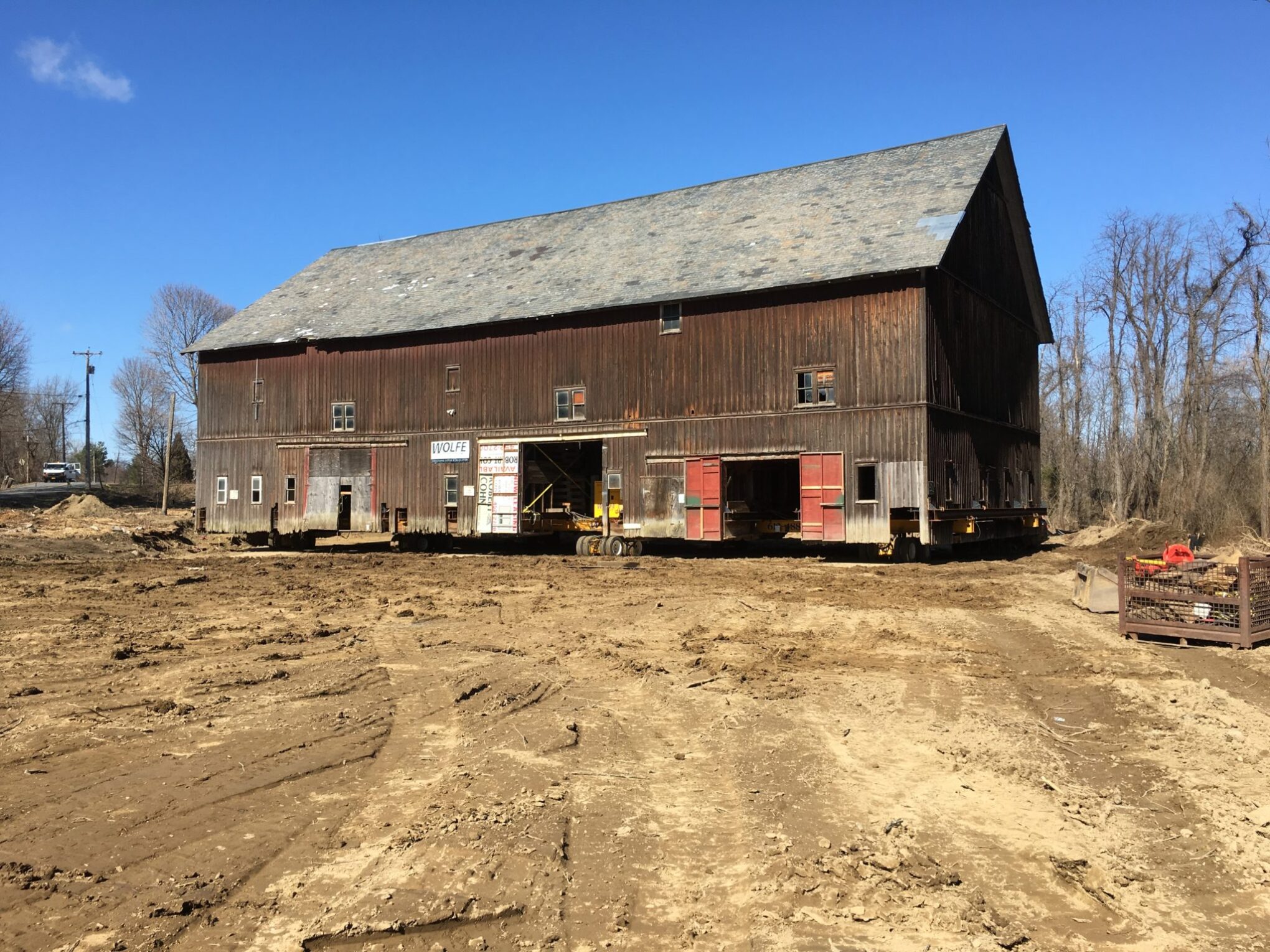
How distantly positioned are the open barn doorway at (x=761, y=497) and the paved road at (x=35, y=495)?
4061 cm

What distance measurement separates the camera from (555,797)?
624cm

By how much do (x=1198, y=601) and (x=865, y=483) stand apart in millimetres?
13127

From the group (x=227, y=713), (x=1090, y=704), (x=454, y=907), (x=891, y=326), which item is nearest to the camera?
(x=454, y=907)

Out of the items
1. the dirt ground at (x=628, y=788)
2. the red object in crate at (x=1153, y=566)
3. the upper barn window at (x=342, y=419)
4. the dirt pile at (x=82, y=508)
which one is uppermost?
the upper barn window at (x=342, y=419)

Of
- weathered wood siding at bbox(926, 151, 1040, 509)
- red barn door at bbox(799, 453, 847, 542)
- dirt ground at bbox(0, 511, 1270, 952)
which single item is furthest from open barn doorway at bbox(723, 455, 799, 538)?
dirt ground at bbox(0, 511, 1270, 952)

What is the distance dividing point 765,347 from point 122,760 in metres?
22.1

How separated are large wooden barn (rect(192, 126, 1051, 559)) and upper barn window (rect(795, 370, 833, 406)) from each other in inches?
2.3

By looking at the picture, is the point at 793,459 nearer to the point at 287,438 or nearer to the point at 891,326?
the point at 891,326

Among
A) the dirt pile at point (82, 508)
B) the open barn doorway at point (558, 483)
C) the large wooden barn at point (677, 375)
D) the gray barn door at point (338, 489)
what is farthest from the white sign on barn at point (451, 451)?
the dirt pile at point (82, 508)

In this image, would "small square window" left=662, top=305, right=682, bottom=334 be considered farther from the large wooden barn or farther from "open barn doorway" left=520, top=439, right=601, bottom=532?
"open barn doorway" left=520, top=439, right=601, bottom=532

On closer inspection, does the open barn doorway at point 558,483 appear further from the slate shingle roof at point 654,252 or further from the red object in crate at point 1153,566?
the red object in crate at point 1153,566

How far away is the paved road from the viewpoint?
164ft

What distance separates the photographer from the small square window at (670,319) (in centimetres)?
2809

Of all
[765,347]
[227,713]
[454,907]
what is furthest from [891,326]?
[454,907]
